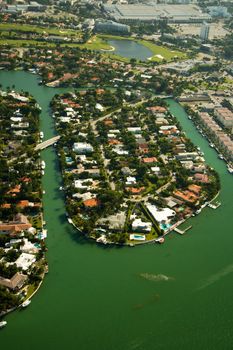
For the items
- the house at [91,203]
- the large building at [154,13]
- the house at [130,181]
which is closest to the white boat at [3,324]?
the house at [91,203]

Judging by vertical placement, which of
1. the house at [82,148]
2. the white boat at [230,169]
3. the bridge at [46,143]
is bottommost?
the white boat at [230,169]

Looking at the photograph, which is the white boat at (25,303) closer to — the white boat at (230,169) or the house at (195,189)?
the house at (195,189)

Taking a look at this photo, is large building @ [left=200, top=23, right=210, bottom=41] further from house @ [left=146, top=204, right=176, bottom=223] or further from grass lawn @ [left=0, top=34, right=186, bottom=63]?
house @ [left=146, top=204, right=176, bottom=223]

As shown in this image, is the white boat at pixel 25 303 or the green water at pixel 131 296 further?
the white boat at pixel 25 303

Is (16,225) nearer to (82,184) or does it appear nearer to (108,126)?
(82,184)

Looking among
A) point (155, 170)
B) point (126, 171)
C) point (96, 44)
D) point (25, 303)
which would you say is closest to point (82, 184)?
point (126, 171)

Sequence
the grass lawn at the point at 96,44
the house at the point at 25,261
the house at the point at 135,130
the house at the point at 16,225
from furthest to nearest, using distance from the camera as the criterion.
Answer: the grass lawn at the point at 96,44
the house at the point at 135,130
the house at the point at 16,225
the house at the point at 25,261

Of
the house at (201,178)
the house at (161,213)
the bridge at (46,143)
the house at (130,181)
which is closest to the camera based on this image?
the house at (161,213)
